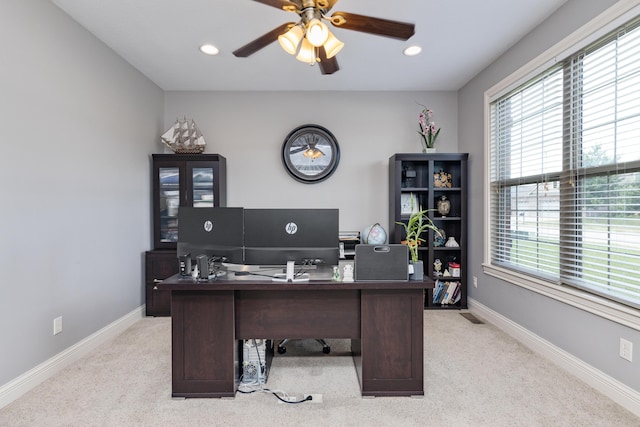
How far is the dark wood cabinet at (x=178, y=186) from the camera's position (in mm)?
3648

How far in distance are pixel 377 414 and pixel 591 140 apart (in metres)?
2.40

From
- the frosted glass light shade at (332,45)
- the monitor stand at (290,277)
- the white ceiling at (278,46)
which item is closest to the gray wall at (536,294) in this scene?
the white ceiling at (278,46)

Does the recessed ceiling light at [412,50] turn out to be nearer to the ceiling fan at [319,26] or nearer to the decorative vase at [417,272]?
the ceiling fan at [319,26]

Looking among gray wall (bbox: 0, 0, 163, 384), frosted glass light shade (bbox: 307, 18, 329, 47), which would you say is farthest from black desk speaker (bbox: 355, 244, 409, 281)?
gray wall (bbox: 0, 0, 163, 384)

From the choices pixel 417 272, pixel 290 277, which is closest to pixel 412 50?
pixel 417 272

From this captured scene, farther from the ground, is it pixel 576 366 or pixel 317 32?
pixel 317 32

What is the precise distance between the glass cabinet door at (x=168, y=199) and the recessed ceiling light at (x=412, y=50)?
287 centimetres

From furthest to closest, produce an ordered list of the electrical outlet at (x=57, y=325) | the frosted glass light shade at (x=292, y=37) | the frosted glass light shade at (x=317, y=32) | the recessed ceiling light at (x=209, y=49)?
the recessed ceiling light at (x=209, y=49)
the electrical outlet at (x=57, y=325)
the frosted glass light shade at (x=292, y=37)
the frosted glass light shade at (x=317, y=32)

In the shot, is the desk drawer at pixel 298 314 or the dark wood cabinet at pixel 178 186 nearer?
the desk drawer at pixel 298 314

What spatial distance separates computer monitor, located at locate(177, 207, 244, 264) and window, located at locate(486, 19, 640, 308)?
2.46m

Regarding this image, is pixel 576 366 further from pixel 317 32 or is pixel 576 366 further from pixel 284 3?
pixel 284 3

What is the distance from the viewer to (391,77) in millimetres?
3596

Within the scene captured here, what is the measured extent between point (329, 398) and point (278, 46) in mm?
2980

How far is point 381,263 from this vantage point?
1915mm
